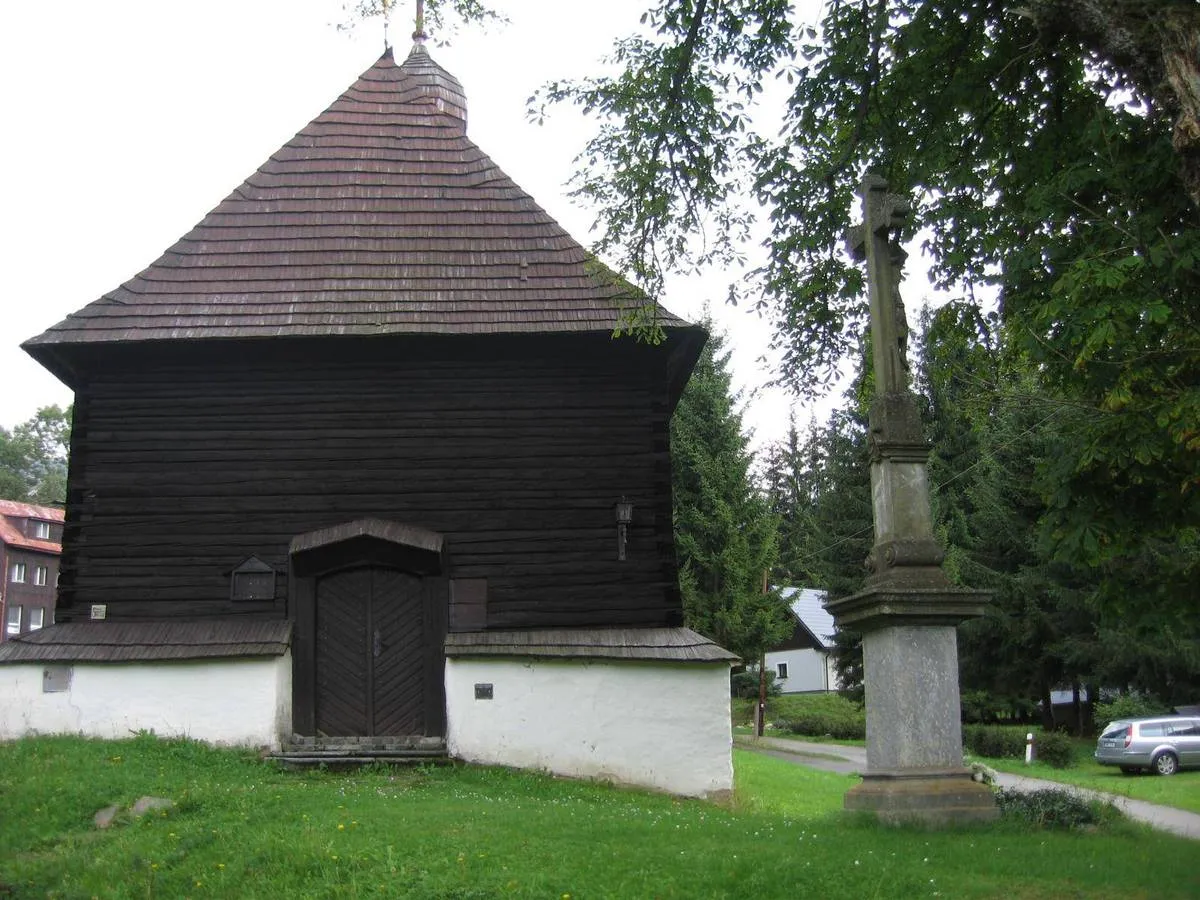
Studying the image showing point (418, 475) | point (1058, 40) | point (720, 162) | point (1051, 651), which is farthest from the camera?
point (1051, 651)

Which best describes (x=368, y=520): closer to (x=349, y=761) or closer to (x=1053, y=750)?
(x=349, y=761)

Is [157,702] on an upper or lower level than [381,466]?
lower

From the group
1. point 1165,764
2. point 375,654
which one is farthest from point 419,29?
point 1165,764

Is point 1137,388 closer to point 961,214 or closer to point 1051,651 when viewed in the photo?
point 961,214

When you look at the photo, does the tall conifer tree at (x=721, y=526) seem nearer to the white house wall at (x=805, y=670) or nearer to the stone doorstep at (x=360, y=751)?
the stone doorstep at (x=360, y=751)

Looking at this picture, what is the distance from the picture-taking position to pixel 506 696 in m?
12.7

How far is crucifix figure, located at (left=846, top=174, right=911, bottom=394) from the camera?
8695 mm

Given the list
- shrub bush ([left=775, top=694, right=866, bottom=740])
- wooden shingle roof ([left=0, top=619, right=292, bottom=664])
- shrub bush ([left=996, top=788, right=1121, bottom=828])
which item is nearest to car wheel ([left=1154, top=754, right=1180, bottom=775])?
shrub bush ([left=775, top=694, right=866, bottom=740])

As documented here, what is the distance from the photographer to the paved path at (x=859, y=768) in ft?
43.9

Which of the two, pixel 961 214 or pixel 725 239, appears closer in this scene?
pixel 961 214

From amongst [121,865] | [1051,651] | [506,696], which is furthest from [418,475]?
[1051,651]

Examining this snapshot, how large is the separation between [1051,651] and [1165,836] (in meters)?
20.6

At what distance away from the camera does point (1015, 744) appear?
24.1 metres

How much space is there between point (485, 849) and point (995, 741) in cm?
1949
